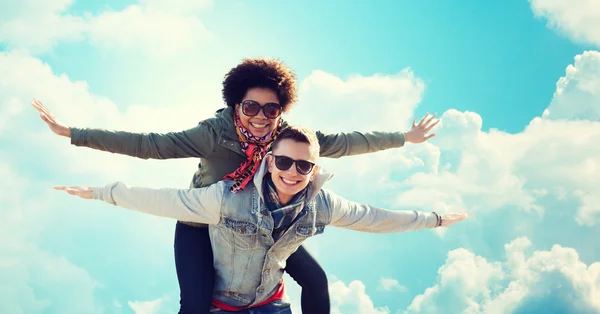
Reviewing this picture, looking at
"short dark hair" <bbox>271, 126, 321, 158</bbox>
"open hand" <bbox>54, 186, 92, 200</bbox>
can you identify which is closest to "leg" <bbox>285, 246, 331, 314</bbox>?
"short dark hair" <bbox>271, 126, 321, 158</bbox>

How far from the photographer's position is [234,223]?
5082 millimetres

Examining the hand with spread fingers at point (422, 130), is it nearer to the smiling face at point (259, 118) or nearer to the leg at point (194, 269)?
the smiling face at point (259, 118)

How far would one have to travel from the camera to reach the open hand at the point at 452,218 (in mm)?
6004

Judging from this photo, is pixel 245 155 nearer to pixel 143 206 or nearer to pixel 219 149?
pixel 219 149

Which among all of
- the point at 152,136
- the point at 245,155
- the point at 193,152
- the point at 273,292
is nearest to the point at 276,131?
the point at 245,155

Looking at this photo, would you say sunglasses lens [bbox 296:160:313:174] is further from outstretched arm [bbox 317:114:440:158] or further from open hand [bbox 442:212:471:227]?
open hand [bbox 442:212:471:227]

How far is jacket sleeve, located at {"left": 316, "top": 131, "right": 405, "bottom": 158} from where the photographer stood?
6320mm

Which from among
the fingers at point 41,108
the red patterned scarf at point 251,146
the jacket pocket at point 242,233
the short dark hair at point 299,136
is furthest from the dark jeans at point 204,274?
the fingers at point 41,108

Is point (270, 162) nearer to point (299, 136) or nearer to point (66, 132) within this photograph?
point (299, 136)

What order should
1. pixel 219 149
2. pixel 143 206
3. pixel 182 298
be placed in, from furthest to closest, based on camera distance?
1. pixel 219 149
2. pixel 182 298
3. pixel 143 206

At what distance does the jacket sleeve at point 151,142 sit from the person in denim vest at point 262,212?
70cm

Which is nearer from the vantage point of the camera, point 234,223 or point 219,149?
point 234,223

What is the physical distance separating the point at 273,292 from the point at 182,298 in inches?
35.9

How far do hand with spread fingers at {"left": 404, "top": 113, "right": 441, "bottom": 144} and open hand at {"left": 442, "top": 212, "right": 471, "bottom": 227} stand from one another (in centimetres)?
155
